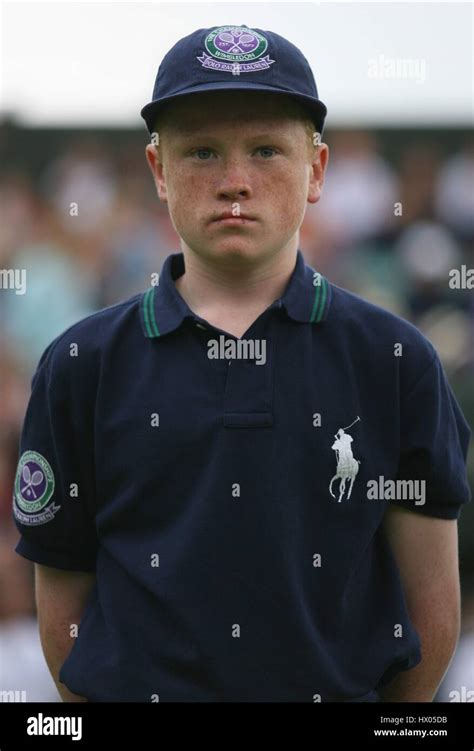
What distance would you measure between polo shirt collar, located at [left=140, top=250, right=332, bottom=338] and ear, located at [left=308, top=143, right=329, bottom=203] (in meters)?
0.10

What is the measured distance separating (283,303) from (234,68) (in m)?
0.37

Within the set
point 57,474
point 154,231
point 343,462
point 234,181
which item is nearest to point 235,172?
point 234,181

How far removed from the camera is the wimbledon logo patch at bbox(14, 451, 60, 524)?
6.47ft

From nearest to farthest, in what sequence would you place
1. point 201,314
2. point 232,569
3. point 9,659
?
point 232,569 → point 201,314 → point 9,659

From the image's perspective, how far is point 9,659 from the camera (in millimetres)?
3441

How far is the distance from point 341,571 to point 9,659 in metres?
1.89

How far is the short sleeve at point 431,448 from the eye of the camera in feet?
6.19

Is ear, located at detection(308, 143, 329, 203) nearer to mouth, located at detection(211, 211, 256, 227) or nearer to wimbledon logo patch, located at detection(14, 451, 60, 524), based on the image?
mouth, located at detection(211, 211, 256, 227)

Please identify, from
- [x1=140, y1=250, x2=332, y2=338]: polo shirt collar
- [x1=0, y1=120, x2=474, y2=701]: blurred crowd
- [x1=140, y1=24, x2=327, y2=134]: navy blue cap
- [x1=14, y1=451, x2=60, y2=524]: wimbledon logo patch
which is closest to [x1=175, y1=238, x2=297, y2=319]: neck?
[x1=140, y1=250, x2=332, y2=338]: polo shirt collar

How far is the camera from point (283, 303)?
1882mm

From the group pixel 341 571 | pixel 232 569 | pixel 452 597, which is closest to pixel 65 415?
pixel 232 569

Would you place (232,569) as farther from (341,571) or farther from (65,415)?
(65,415)

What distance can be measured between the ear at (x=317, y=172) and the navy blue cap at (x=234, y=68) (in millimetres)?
37

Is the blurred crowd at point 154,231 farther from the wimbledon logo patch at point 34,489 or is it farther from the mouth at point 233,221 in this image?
the mouth at point 233,221
